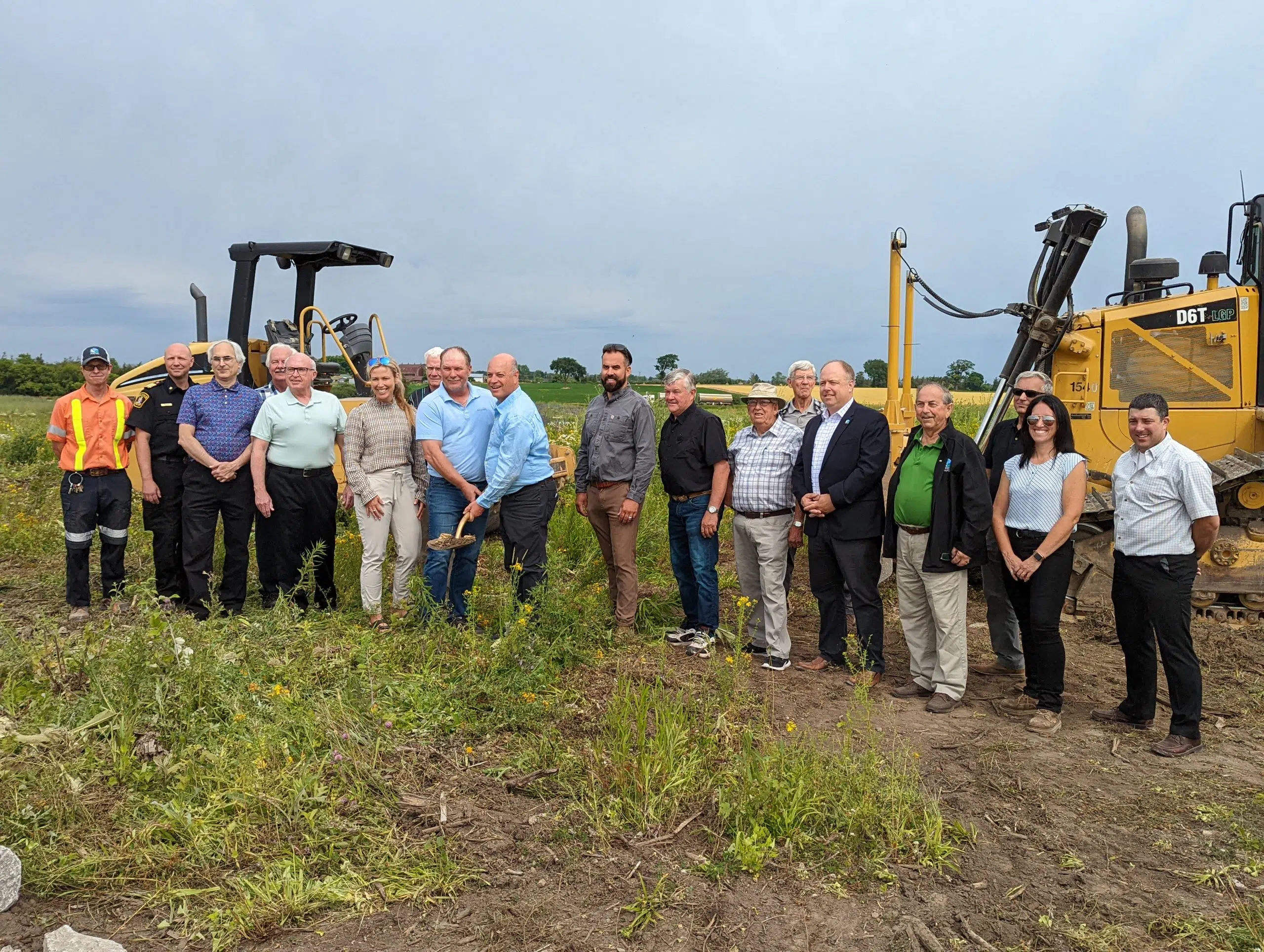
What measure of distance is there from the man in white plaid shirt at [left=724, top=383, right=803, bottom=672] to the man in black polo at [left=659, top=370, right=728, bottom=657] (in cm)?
13

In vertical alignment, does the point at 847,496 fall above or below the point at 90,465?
below

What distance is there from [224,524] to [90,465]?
39.6 inches

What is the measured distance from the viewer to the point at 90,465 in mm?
6312

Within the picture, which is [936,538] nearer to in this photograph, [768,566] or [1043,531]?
[1043,531]

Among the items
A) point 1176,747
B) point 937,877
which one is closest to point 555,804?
point 937,877

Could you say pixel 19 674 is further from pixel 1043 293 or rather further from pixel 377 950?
pixel 1043 293

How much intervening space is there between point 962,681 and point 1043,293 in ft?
14.0

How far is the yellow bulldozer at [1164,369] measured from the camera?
23.9 feet

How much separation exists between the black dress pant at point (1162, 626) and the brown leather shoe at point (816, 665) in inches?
67.2

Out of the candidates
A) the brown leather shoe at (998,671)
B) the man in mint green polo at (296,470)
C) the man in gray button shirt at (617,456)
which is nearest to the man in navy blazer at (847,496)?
the brown leather shoe at (998,671)

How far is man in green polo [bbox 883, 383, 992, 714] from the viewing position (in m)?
5.11

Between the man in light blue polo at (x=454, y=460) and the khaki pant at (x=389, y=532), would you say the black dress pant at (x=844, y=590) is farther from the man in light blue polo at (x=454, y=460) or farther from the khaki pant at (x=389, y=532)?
the khaki pant at (x=389, y=532)

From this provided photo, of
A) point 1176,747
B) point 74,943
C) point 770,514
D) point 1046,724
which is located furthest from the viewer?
point 770,514

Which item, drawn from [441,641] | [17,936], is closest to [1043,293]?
[441,641]
